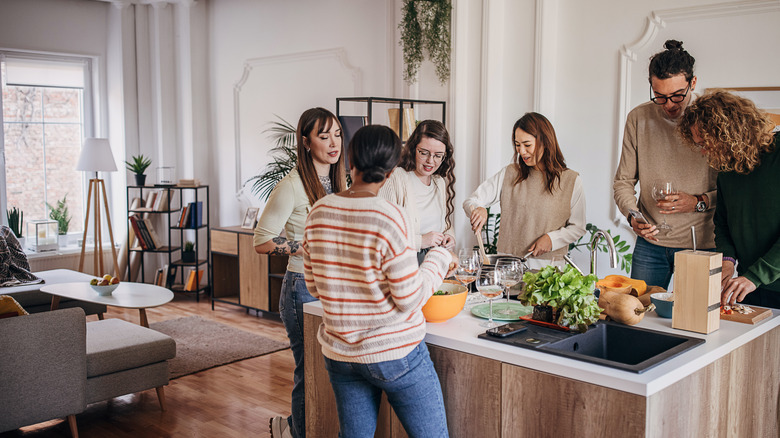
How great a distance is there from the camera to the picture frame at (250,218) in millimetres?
6191

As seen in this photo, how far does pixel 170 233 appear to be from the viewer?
6.79m

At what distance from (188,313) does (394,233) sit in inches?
195

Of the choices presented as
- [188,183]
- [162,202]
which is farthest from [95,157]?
[188,183]

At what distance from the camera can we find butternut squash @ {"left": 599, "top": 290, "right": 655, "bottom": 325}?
209cm

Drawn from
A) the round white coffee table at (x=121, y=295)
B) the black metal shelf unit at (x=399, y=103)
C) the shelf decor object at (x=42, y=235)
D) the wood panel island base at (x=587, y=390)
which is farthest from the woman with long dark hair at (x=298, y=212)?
the shelf decor object at (x=42, y=235)

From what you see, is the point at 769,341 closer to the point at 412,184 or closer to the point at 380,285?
the point at 380,285

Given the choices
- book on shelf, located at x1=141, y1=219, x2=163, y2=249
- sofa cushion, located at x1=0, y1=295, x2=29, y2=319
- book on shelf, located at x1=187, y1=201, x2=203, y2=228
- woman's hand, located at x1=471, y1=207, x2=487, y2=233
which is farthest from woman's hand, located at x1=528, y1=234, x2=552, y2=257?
book on shelf, located at x1=141, y1=219, x2=163, y2=249

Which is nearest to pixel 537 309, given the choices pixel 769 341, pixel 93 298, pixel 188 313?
pixel 769 341

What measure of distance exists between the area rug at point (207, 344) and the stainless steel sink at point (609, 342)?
3.16 m

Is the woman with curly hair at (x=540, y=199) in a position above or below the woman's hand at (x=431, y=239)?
above

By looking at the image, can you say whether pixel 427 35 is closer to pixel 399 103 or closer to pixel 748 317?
pixel 399 103

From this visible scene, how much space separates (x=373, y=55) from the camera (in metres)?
5.52

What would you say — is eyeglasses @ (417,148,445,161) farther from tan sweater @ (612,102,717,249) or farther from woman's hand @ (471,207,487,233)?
tan sweater @ (612,102,717,249)

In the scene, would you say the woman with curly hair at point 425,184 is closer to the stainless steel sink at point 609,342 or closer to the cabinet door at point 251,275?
the stainless steel sink at point 609,342
